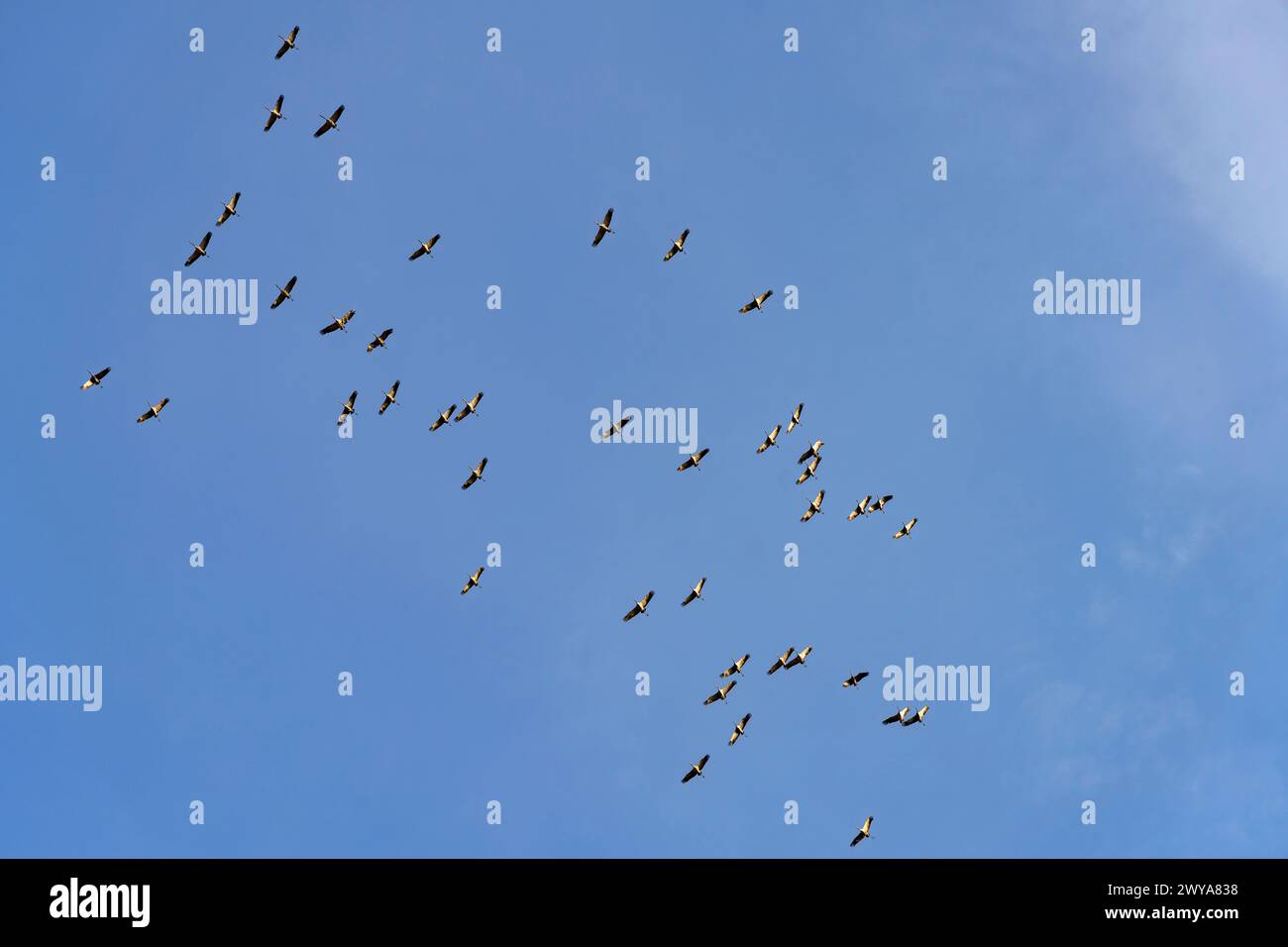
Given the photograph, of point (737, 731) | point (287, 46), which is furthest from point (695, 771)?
point (287, 46)

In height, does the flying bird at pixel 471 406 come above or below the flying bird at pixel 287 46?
below

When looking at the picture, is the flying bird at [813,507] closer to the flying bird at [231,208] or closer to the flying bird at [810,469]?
the flying bird at [810,469]

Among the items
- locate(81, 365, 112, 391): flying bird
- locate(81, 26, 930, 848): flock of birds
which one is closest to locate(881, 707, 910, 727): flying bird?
locate(81, 26, 930, 848): flock of birds

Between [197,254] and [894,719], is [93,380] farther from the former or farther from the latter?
[894,719]

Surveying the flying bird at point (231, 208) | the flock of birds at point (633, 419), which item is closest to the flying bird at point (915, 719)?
the flock of birds at point (633, 419)
